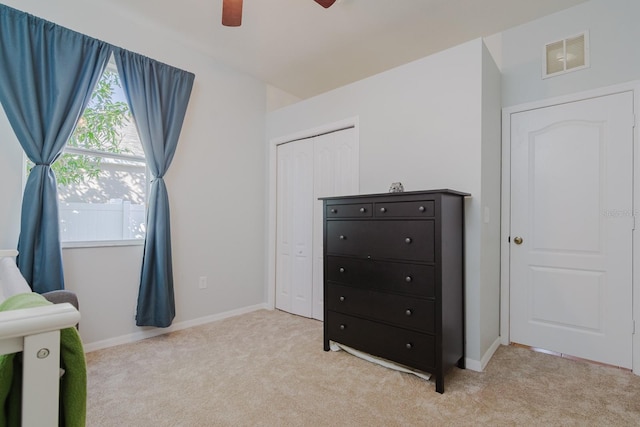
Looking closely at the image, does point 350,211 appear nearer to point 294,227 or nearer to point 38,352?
point 294,227

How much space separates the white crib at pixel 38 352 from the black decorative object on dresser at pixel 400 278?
70.7 inches

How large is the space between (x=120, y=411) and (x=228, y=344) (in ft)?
3.15

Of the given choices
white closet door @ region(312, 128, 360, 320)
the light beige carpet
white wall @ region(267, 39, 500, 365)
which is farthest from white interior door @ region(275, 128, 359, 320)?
the light beige carpet

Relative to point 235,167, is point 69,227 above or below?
below

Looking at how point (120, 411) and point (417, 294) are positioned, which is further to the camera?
point (417, 294)

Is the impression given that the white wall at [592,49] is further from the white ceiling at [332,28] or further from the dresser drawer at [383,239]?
the dresser drawer at [383,239]

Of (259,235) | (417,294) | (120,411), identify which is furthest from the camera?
(259,235)

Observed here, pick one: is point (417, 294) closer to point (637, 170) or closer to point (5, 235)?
point (637, 170)

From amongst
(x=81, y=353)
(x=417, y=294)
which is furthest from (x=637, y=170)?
(x=81, y=353)

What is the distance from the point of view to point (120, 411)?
1.69 metres

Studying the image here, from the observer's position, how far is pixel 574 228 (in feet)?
7.78

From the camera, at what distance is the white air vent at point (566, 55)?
7.69 feet

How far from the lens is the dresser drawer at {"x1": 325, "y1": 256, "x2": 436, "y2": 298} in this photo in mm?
1950

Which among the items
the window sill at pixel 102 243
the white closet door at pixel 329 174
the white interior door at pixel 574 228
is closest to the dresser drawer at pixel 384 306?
the white closet door at pixel 329 174
